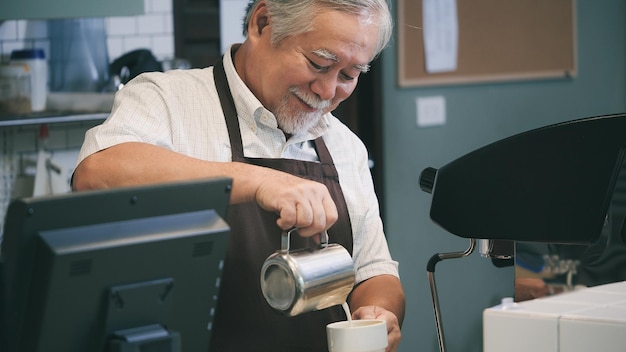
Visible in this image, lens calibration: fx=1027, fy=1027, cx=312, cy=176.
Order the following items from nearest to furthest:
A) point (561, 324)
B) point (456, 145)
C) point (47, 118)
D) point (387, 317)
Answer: point (561, 324), point (387, 317), point (47, 118), point (456, 145)

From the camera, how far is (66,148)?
12.1 ft

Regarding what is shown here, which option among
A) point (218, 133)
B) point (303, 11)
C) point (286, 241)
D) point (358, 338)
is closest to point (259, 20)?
point (303, 11)

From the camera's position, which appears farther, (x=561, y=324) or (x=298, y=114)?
(x=298, y=114)

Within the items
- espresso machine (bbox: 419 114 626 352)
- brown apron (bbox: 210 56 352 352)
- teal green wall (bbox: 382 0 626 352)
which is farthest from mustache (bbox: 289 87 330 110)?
teal green wall (bbox: 382 0 626 352)

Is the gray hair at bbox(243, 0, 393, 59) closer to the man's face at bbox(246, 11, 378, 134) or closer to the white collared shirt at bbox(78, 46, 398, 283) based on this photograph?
the man's face at bbox(246, 11, 378, 134)

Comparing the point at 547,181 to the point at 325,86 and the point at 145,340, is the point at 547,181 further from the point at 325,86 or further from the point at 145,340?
the point at 145,340

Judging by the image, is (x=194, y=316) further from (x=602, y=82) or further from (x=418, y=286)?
(x=602, y=82)

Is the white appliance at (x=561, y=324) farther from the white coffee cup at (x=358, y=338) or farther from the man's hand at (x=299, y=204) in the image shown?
the man's hand at (x=299, y=204)

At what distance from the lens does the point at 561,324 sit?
4.77 feet

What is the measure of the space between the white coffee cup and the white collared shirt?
60 centimetres

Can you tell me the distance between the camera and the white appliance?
142cm

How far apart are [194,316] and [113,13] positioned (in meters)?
2.06

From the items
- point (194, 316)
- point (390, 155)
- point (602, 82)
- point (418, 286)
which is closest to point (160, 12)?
point (390, 155)

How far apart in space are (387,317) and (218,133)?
20.6 inches
